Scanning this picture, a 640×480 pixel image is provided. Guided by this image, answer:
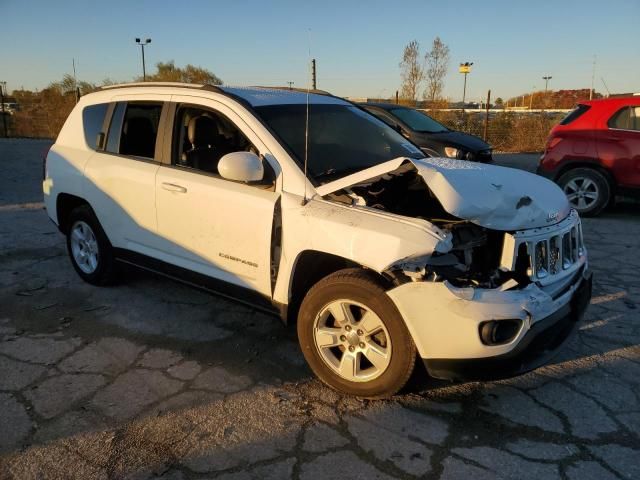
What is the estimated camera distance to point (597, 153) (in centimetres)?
762

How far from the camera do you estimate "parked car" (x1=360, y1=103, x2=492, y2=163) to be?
30.3ft

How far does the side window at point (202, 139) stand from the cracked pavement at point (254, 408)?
128 centimetres

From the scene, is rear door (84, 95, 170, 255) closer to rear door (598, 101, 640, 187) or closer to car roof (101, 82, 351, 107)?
car roof (101, 82, 351, 107)

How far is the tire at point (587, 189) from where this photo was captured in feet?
25.2

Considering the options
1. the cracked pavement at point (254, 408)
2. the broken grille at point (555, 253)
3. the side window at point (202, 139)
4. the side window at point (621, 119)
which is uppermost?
the side window at point (621, 119)

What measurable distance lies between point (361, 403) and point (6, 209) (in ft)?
24.2

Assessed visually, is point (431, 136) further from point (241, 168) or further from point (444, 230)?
point (444, 230)

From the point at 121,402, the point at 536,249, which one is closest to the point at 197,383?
the point at 121,402

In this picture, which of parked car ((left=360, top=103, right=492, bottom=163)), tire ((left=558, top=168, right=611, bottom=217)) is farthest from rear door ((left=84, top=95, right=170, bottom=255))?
tire ((left=558, top=168, right=611, bottom=217))

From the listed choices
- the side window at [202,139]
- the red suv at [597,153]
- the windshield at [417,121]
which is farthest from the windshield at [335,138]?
the windshield at [417,121]

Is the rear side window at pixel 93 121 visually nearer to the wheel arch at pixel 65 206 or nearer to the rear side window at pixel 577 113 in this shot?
the wheel arch at pixel 65 206

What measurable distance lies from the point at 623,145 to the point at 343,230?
20.7 feet

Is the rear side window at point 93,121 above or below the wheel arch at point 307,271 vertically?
above

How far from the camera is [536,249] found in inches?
114
